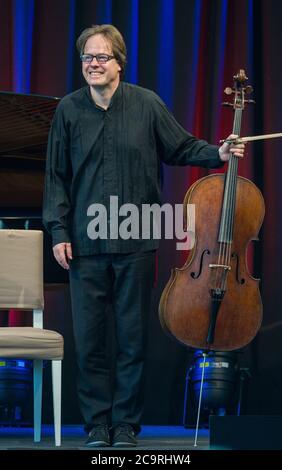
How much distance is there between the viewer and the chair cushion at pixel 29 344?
3.65 m

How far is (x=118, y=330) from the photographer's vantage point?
344cm

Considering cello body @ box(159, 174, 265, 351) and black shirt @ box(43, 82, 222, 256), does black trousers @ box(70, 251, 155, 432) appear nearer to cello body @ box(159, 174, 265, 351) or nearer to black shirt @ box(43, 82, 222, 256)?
black shirt @ box(43, 82, 222, 256)

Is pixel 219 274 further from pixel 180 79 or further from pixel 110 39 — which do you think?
pixel 180 79

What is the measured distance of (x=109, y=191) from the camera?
11.1ft

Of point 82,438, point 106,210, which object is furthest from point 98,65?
point 82,438

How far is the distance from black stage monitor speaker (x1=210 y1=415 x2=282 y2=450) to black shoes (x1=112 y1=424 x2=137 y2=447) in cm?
77

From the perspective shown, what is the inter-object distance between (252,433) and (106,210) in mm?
1101

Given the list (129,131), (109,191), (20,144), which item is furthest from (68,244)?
(20,144)

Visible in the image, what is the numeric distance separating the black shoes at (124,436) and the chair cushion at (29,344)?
1.57 feet

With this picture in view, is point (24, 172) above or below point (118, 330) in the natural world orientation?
above

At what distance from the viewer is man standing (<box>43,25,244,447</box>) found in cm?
339

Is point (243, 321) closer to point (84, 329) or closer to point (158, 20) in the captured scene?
point (84, 329)

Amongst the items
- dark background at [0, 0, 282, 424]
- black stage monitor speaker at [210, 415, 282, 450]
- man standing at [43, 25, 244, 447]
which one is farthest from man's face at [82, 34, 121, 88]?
dark background at [0, 0, 282, 424]

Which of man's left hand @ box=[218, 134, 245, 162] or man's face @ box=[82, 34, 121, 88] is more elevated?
man's face @ box=[82, 34, 121, 88]
